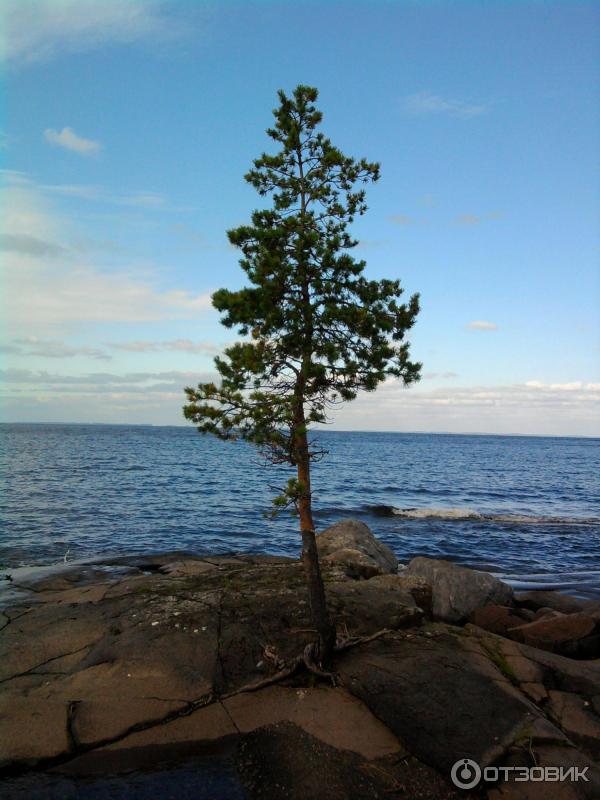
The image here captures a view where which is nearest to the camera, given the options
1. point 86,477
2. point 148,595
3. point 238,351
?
point 238,351

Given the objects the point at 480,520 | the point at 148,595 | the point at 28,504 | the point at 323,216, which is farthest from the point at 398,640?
the point at 28,504

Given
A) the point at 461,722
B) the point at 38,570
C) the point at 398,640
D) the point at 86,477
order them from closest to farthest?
the point at 461,722 → the point at 398,640 → the point at 38,570 → the point at 86,477

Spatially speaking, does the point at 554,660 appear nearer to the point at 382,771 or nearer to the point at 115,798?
the point at 382,771

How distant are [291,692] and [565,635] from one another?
7168 millimetres

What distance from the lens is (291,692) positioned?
8.70 m

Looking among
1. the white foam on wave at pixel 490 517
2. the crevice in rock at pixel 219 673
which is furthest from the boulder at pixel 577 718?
the white foam on wave at pixel 490 517

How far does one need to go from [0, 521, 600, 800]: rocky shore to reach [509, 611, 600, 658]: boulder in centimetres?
3

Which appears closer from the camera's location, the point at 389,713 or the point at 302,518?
the point at 389,713

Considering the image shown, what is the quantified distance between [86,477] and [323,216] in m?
42.1

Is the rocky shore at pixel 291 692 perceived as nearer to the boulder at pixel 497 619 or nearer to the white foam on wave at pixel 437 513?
the boulder at pixel 497 619

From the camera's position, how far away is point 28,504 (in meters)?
31.2

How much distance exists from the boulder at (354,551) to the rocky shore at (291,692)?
2.10 meters

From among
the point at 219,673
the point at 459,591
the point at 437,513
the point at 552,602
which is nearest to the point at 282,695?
the point at 219,673

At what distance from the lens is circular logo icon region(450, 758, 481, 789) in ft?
23.0
